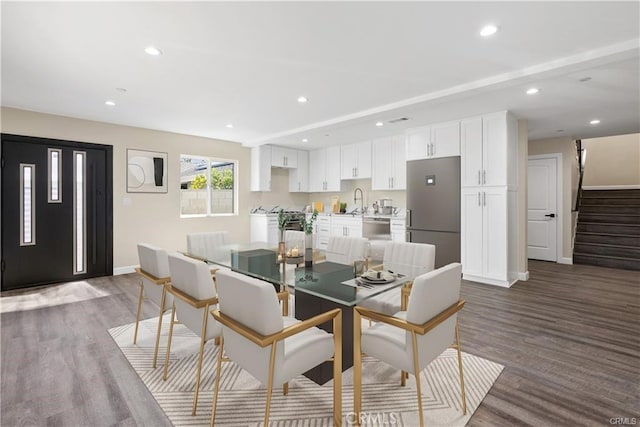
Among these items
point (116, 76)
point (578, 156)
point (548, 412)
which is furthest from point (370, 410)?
point (578, 156)

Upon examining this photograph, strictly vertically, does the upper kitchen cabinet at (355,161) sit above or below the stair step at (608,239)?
above

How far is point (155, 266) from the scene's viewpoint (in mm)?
2510

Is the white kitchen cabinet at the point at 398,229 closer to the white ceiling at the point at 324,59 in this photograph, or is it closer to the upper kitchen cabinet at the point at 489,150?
the upper kitchen cabinet at the point at 489,150

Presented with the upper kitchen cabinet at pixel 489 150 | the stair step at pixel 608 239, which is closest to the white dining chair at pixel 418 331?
the upper kitchen cabinet at pixel 489 150

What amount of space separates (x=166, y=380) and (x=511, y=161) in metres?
4.75

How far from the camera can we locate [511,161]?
176 inches

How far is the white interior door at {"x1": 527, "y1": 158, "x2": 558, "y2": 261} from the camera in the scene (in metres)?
6.28

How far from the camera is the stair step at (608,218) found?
259 inches

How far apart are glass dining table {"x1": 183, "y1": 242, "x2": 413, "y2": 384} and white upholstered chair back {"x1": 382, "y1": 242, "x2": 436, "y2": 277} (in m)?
0.20

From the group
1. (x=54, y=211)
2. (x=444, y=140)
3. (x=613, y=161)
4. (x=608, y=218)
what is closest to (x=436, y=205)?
(x=444, y=140)

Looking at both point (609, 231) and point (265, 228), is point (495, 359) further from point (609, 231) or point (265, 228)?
point (609, 231)

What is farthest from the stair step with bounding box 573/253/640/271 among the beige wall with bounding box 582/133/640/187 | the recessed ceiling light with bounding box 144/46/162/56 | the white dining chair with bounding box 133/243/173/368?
the recessed ceiling light with bounding box 144/46/162/56

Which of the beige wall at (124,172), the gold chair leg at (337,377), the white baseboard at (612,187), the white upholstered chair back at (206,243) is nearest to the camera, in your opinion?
the gold chair leg at (337,377)

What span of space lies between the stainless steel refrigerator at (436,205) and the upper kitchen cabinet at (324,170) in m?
2.10
